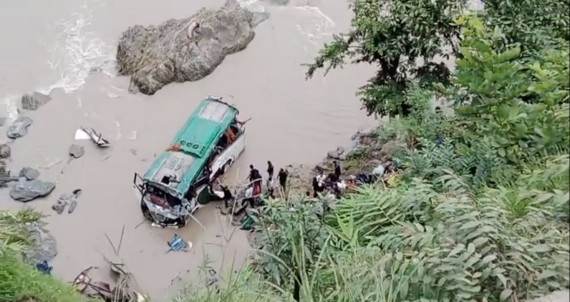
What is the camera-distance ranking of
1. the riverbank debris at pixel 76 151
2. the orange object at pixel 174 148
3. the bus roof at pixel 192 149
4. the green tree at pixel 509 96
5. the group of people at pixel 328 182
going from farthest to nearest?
1. the riverbank debris at pixel 76 151
2. the orange object at pixel 174 148
3. the bus roof at pixel 192 149
4. the group of people at pixel 328 182
5. the green tree at pixel 509 96

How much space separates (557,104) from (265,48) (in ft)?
41.1

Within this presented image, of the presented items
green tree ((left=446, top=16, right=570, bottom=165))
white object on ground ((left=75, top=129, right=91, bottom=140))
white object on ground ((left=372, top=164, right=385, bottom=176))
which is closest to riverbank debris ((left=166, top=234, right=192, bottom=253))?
white object on ground ((left=372, top=164, right=385, bottom=176))

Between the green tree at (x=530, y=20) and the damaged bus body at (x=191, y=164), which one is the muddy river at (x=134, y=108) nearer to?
the damaged bus body at (x=191, y=164)

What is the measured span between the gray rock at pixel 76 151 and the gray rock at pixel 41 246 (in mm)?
2229

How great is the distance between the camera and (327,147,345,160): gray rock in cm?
1504

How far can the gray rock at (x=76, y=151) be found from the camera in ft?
50.7

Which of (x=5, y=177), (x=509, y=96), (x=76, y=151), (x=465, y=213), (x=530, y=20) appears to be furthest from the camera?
(x=76, y=151)

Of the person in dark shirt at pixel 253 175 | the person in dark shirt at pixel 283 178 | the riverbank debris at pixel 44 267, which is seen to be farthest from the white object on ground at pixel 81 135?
the person in dark shirt at pixel 283 178

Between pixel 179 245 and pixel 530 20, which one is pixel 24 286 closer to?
pixel 179 245

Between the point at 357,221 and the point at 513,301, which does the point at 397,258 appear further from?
the point at 357,221

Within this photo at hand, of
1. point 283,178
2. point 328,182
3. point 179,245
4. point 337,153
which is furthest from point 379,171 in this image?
point 179,245

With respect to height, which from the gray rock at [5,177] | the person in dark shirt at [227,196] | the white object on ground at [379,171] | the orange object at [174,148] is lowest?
the gray rock at [5,177]

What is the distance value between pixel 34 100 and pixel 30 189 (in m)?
3.01

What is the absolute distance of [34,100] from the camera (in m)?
16.9
